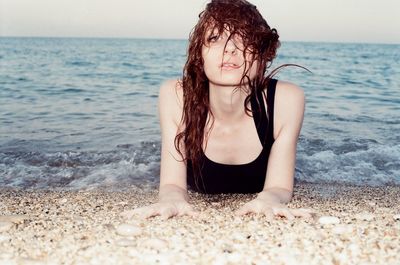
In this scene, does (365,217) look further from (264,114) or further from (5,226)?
(5,226)

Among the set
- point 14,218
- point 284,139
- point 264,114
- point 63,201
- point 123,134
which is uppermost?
point 264,114

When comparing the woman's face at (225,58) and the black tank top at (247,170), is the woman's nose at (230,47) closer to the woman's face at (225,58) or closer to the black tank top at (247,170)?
the woman's face at (225,58)

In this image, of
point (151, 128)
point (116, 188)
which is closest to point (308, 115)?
point (151, 128)

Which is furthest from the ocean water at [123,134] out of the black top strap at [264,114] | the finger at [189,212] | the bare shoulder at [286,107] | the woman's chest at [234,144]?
the finger at [189,212]

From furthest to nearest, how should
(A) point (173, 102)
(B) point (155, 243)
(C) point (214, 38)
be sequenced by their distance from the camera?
(A) point (173, 102) < (C) point (214, 38) < (B) point (155, 243)

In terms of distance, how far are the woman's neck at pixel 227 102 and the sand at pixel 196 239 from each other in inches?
28.8

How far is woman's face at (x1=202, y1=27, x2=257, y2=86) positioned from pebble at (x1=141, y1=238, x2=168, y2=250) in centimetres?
125

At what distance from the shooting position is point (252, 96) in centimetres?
381

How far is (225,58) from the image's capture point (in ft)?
11.3

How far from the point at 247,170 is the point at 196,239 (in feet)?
4.47

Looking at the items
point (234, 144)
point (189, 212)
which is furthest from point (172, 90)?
point (189, 212)

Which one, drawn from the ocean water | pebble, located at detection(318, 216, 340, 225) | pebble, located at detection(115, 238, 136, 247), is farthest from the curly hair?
the ocean water

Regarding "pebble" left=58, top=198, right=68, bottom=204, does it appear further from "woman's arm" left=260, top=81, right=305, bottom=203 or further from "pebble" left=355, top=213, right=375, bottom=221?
"pebble" left=355, top=213, right=375, bottom=221

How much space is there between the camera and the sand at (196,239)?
2.53 metres
